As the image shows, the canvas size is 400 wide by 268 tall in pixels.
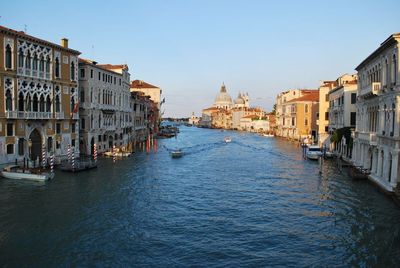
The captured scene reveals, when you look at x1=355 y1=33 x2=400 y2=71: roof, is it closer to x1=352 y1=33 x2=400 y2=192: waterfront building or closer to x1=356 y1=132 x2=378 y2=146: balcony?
x1=352 y1=33 x2=400 y2=192: waterfront building

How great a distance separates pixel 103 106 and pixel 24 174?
1800 centimetres

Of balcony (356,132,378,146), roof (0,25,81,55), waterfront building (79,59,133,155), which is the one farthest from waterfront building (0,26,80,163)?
balcony (356,132,378,146)

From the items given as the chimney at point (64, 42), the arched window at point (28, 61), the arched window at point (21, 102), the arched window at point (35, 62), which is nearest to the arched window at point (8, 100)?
the arched window at point (21, 102)

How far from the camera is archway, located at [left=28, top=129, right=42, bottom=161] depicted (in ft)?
92.5

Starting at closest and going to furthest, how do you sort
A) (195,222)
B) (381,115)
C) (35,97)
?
(195,222) < (381,115) < (35,97)

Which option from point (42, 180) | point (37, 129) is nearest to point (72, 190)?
point (42, 180)

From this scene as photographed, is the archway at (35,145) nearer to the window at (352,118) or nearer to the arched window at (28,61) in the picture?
the arched window at (28,61)

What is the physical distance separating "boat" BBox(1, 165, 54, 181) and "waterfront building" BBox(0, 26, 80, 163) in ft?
4.28

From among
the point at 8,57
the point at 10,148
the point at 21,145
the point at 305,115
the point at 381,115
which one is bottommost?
the point at 10,148

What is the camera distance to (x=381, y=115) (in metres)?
22.0

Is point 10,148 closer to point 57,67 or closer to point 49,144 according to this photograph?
point 49,144

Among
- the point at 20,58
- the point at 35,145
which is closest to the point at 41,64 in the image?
the point at 20,58

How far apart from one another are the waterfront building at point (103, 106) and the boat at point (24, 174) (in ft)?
43.4

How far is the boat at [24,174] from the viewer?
78.4ft
